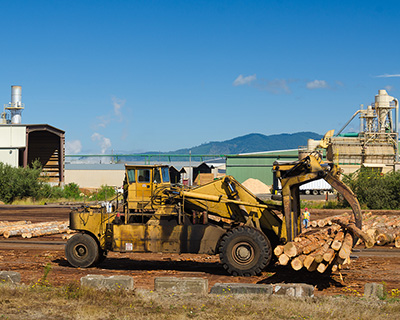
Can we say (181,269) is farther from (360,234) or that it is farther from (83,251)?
(360,234)

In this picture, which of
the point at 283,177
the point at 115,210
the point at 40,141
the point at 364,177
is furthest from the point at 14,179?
the point at 283,177

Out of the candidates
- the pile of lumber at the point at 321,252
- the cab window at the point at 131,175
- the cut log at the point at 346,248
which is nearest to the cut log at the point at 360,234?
the pile of lumber at the point at 321,252

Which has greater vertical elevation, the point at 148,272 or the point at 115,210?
the point at 115,210

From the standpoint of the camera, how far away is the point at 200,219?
1538 centimetres

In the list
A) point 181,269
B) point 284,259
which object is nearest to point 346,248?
point 284,259

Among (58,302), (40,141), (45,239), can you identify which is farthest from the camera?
(40,141)

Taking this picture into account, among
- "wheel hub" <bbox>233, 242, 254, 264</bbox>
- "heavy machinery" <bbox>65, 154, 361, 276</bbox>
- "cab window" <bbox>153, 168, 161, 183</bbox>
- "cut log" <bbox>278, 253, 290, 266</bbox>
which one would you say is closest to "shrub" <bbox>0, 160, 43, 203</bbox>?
"heavy machinery" <bbox>65, 154, 361, 276</bbox>

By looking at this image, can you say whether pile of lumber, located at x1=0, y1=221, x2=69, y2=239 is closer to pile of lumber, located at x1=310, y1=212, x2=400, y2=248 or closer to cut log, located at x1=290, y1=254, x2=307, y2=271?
pile of lumber, located at x1=310, y1=212, x2=400, y2=248

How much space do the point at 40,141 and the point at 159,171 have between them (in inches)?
1793

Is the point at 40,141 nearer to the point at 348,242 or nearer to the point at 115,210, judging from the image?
the point at 115,210

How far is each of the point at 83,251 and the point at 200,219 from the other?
3.82m

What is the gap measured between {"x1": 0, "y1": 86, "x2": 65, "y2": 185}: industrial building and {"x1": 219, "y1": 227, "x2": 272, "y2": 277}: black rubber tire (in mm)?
41012

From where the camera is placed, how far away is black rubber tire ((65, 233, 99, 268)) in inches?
618

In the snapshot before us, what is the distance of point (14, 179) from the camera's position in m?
47.0
